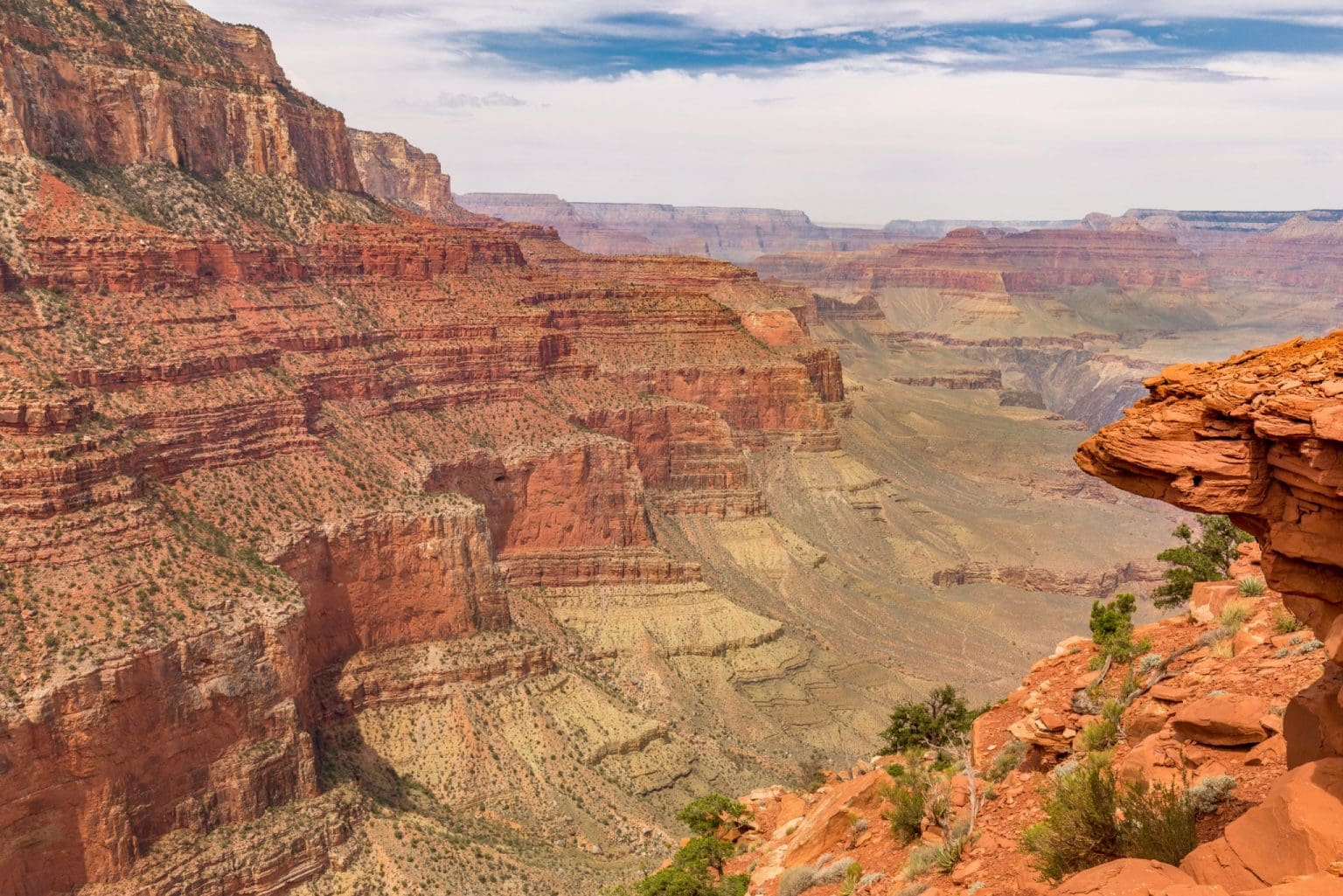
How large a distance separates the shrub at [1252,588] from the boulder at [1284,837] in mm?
12686

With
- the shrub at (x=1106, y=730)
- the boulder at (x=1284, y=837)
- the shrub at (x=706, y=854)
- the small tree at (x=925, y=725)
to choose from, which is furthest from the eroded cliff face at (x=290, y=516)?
the boulder at (x=1284, y=837)

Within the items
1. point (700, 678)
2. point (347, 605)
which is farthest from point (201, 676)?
point (700, 678)

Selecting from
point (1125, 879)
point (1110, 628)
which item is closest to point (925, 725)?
point (1110, 628)

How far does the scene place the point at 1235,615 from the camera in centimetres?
2378

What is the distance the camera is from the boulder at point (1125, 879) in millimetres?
13695

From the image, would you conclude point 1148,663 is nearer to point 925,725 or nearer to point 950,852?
point 950,852

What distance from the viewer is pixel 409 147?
183875 mm

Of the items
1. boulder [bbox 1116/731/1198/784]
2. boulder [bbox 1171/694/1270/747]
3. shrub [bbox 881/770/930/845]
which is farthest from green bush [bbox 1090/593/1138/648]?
boulder [bbox 1116/731/1198/784]

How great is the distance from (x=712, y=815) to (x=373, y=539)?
31211mm

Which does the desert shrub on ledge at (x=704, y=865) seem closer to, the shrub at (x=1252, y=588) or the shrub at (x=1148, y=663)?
the shrub at (x=1148, y=663)

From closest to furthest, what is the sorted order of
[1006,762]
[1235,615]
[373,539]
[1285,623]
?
[1285,623]
[1006,762]
[1235,615]
[373,539]

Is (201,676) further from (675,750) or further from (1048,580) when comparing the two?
(1048,580)

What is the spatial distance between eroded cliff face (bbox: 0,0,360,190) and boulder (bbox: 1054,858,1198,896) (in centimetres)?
6689

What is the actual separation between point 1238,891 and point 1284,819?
1.35m
